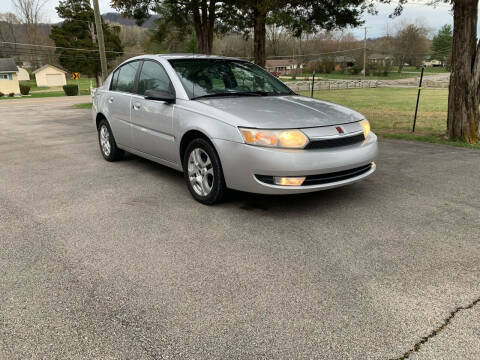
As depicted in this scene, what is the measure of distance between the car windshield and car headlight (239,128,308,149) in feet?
3.83

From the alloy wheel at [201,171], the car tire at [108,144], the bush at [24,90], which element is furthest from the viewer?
the bush at [24,90]

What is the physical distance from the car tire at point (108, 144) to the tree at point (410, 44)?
285 feet

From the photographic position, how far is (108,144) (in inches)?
263

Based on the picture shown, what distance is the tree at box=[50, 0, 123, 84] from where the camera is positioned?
5069 centimetres

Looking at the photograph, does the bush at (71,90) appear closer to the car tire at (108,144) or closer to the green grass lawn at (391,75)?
the car tire at (108,144)

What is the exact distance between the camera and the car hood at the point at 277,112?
13.1 feet

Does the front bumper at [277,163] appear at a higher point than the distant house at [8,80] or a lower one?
lower

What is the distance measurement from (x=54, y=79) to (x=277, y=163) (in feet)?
239

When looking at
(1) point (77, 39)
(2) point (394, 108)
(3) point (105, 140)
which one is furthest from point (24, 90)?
(3) point (105, 140)

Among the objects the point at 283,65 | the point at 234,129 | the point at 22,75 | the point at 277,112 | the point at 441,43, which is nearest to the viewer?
the point at 234,129

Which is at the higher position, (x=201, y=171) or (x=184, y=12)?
(x=184, y=12)

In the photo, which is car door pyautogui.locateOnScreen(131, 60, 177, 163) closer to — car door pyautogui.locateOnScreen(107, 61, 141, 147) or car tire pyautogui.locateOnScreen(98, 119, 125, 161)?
car door pyautogui.locateOnScreen(107, 61, 141, 147)

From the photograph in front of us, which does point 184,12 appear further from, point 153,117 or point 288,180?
point 288,180

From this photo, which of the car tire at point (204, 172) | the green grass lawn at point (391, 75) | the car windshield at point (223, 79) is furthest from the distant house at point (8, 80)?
the car tire at point (204, 172)
